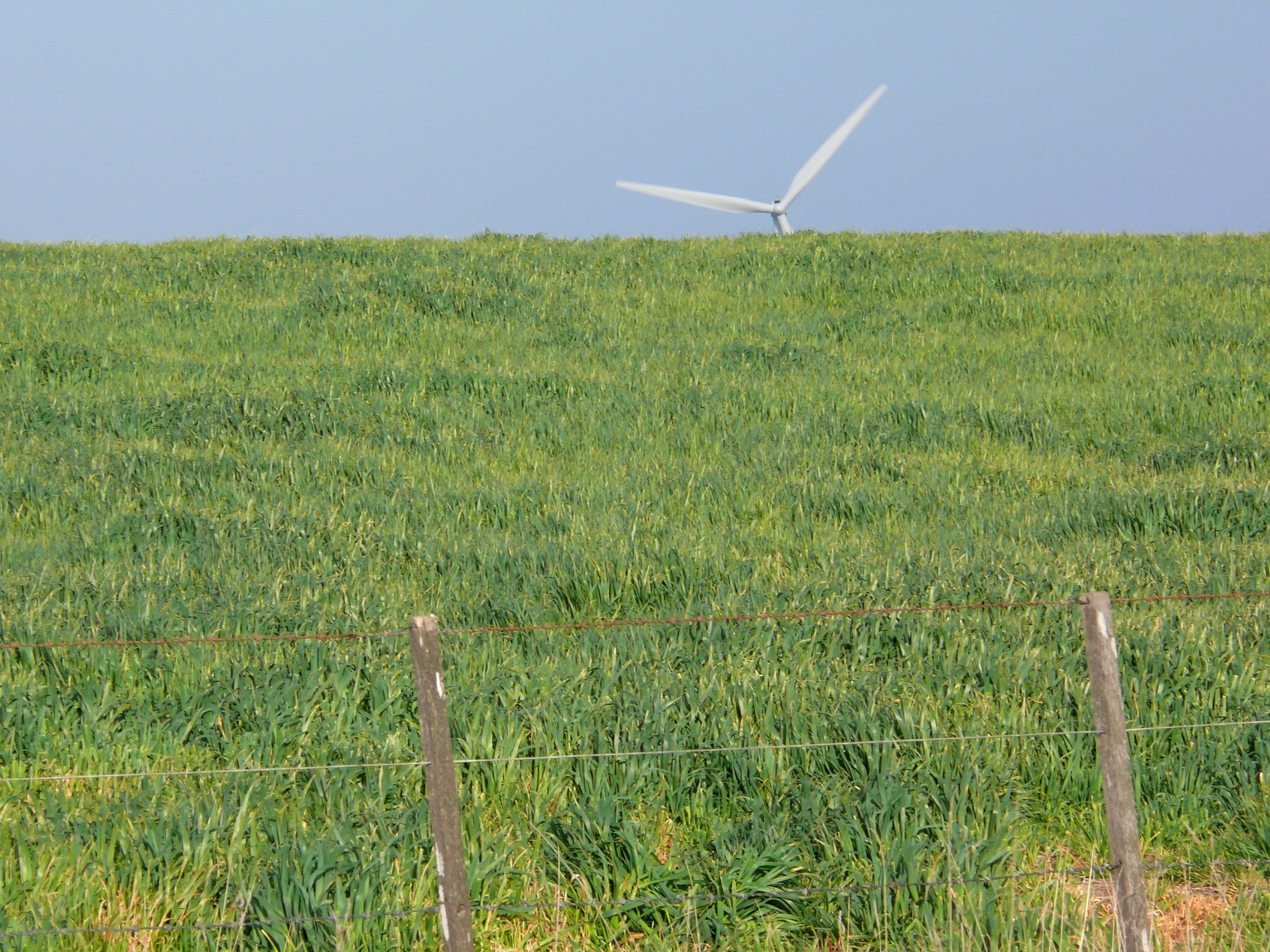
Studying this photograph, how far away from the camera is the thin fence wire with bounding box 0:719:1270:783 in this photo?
407 cm

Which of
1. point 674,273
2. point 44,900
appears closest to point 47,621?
point 44,900

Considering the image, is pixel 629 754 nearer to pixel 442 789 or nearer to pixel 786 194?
pixel 442 789

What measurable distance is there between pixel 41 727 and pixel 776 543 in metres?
4.23

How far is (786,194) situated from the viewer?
3212 centimetres

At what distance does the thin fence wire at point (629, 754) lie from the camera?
407 centimetres

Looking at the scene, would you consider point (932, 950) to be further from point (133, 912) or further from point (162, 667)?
point (162, 667)

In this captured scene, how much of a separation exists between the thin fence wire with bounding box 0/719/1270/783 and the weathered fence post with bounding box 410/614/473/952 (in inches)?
29.1

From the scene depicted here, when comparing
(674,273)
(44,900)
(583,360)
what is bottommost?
(44,900)

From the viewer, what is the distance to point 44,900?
351 cm

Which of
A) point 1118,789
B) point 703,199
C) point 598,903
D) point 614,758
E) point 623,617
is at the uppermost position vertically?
point 703,199

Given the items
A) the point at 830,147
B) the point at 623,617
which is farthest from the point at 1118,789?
the point at 830,147

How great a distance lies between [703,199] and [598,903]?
28.9 metres

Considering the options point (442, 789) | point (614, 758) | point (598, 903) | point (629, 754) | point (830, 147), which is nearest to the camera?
point (442, 789)

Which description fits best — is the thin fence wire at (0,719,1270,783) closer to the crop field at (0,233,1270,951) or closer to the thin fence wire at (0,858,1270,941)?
the crop field at (0,233,1270,951)
